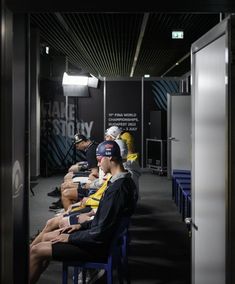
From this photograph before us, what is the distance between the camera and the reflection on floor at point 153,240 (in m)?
4.13

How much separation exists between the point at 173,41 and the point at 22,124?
7.71m

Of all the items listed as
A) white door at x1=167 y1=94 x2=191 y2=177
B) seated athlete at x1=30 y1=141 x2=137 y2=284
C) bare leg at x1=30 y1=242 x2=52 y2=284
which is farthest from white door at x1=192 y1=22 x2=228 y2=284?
white door at x1=167 y1=94 x2=191 y2=177

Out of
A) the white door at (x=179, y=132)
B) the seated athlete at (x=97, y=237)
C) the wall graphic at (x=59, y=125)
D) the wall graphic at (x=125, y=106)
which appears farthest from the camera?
the wall graphic at (x=125, y=106)

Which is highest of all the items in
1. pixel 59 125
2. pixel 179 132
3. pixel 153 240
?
pixel 59 125

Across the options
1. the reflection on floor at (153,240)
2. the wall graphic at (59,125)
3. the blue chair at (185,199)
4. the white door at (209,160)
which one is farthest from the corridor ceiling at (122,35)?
the white door at (209,160)

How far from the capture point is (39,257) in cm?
312

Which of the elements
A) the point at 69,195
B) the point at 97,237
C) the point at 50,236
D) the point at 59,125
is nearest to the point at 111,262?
the point at 97,237

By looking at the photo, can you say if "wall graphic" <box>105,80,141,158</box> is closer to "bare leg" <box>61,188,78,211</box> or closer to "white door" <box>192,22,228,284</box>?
"bare leg" <box>61,188,78,211</box>

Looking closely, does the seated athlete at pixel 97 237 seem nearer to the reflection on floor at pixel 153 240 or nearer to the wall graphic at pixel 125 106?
the reflection on floor at pixel 153 240

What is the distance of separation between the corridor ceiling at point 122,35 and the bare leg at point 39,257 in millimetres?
3628

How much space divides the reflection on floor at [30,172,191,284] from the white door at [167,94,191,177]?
1.63 meters

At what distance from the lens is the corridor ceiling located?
23.7 ft

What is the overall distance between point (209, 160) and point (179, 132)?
840 cm

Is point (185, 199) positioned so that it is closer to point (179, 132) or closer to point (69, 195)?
point (69, 195)
